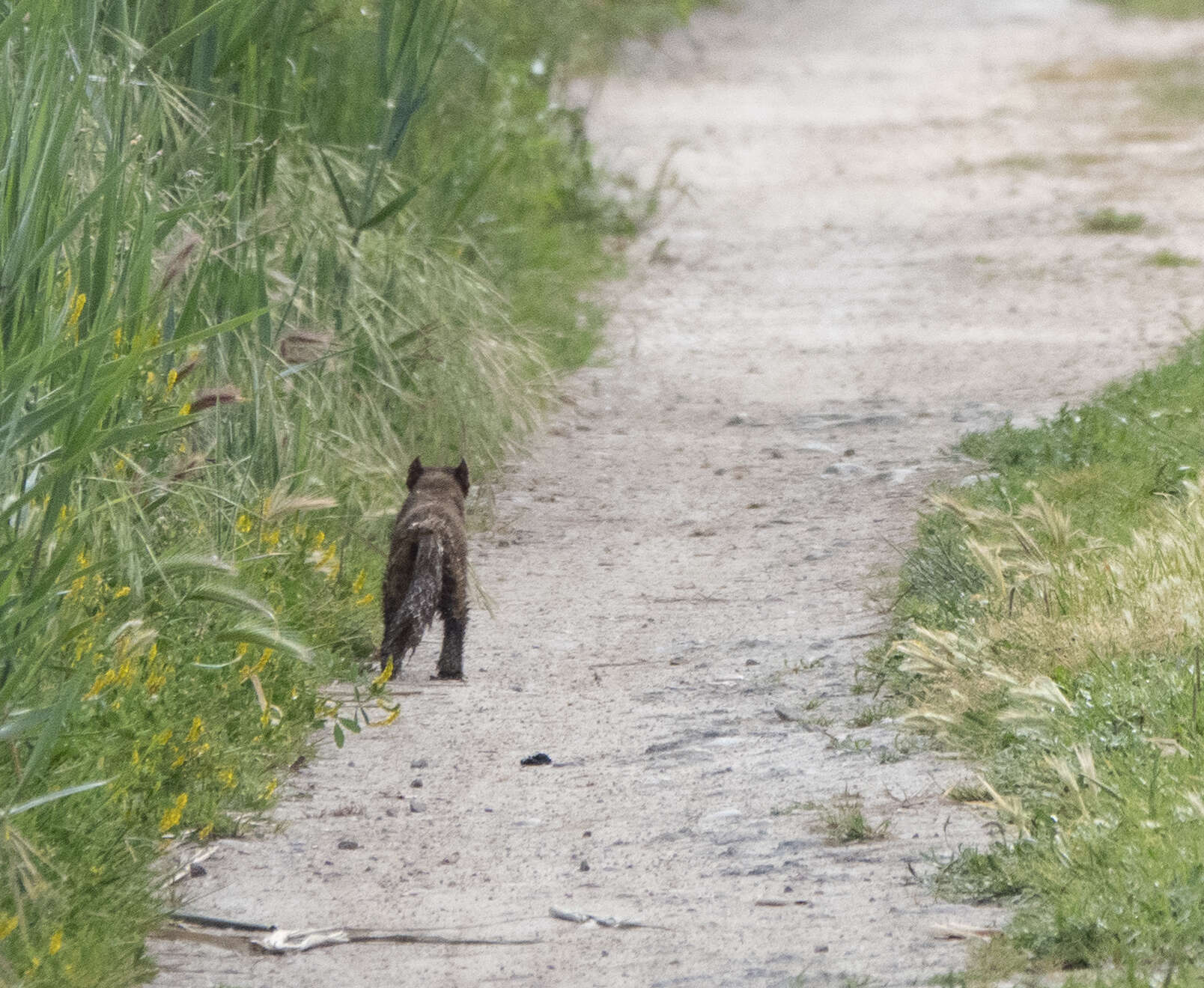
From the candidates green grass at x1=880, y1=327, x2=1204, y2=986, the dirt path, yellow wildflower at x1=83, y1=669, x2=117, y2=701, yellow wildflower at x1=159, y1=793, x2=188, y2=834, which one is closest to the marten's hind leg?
the dirt path

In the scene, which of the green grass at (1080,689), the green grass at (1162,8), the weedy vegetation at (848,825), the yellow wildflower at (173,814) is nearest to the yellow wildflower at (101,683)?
the yellow wildflower at (173,814)

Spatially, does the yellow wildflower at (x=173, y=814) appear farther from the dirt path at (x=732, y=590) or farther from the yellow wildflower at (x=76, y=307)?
the yellow wildflower at (x=76, y=307)

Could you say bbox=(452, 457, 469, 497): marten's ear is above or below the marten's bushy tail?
above

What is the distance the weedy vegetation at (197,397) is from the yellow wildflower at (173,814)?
0.03 meters

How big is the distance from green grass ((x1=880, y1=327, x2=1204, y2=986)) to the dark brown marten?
1.37 meters

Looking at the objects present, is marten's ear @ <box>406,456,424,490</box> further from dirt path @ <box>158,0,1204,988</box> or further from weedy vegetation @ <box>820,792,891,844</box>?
weedy vegetation @ <box>820,792,891,844</box>

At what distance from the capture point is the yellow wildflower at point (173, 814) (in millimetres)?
4164

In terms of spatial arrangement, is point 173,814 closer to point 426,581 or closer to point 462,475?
point 426,581

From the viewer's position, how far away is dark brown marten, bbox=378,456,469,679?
5691 millimetres

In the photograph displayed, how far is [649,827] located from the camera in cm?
467

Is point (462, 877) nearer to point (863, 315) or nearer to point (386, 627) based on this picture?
point (386, 627)

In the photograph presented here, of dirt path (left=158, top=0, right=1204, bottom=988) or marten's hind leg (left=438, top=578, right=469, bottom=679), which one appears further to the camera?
marten's hind leg (left=438, top=578, right=469, bottom=679)

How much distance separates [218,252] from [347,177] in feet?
7.66

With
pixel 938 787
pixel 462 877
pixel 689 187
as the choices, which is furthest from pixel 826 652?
pixel 689 187
